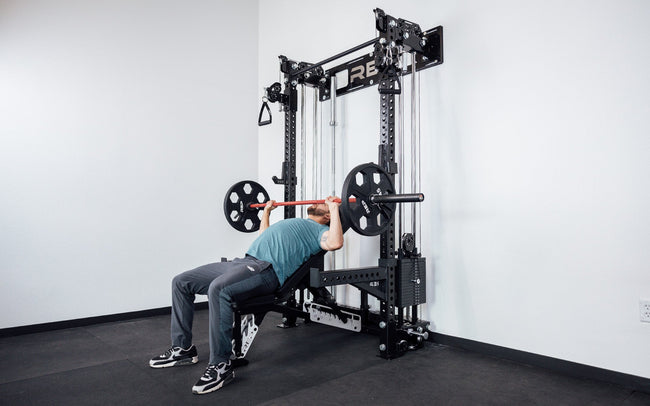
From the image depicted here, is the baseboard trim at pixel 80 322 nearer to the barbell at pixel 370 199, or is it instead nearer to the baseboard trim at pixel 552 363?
the barbell at pixel 370 199

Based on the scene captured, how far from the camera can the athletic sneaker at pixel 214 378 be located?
2121mm

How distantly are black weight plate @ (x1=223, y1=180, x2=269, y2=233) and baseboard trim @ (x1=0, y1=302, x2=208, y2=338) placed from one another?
133 cm

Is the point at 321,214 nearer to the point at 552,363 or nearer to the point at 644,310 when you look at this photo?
the point at 552,363

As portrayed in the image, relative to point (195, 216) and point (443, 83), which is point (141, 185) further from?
point (443, 83)

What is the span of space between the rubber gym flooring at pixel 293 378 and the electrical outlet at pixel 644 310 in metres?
0.36

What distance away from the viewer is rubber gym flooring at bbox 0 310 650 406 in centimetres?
204

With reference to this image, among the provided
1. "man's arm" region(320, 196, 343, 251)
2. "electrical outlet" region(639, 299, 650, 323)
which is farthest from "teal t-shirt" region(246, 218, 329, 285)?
"electrical outlet" region(639, 299, 650, 323)

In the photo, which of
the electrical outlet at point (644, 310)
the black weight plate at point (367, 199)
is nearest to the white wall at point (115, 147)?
the black weight plate at point (367, 199)

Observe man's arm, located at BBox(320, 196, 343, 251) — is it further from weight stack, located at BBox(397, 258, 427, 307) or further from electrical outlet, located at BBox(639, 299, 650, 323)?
electrical outlet, located at BBox(639, 299, 650, 323)

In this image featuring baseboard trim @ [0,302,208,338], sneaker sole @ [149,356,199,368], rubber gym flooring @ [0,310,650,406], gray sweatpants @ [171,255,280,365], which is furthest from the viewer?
baseboard trim @ [0,302,208,338]

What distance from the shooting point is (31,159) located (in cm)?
334

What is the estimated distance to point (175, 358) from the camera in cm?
255

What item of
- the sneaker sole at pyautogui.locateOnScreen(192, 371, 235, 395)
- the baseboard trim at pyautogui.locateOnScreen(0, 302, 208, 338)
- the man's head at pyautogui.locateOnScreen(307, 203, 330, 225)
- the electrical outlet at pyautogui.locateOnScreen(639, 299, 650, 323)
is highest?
the man's head at pyautogui.locateOnScreen(307, 203, 330, 225)

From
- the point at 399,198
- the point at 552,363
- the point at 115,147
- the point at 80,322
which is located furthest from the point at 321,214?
the point at 80,322
